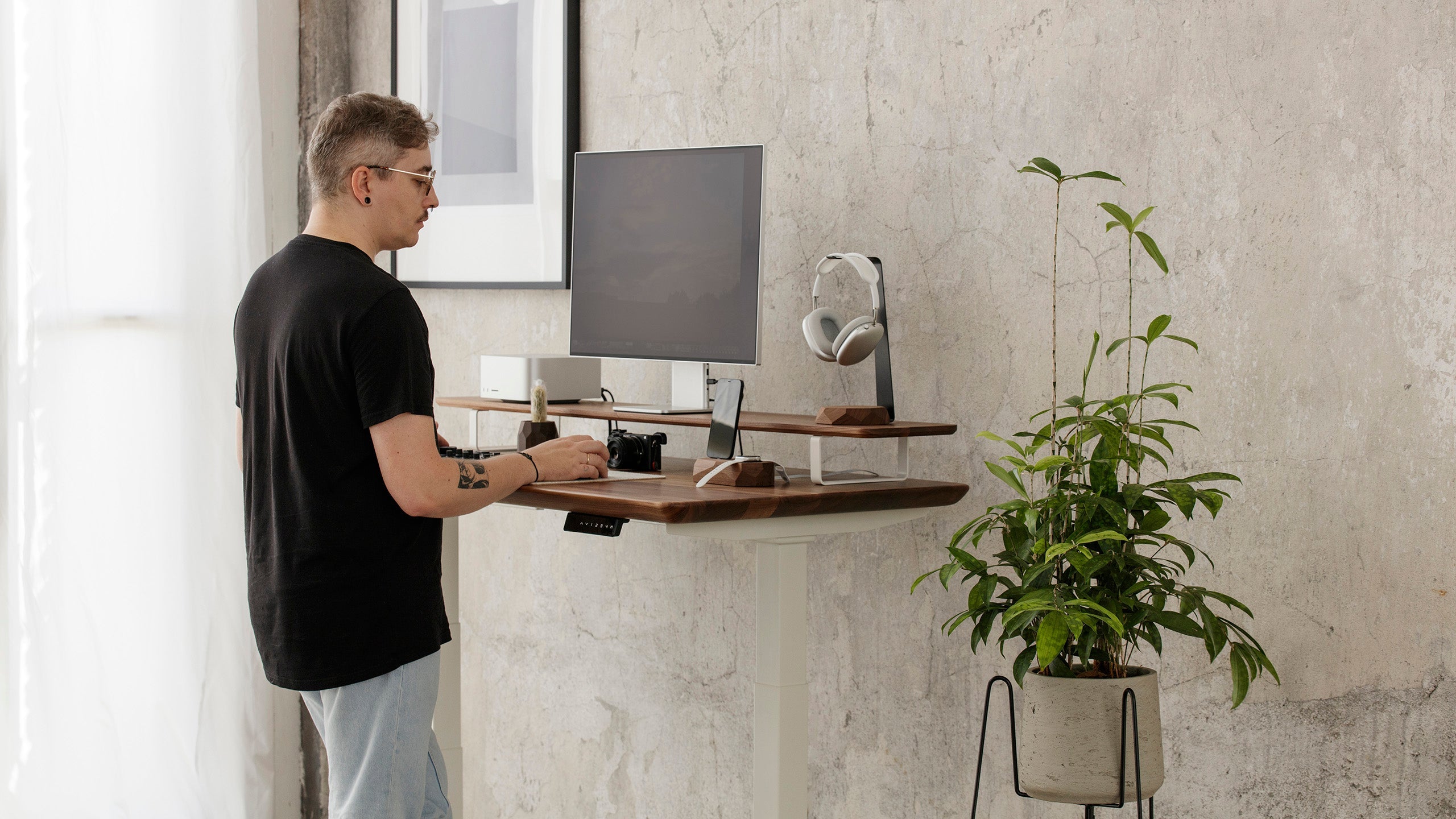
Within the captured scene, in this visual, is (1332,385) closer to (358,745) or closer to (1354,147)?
(1354,147)

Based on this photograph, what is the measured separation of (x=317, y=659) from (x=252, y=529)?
0.23 metres

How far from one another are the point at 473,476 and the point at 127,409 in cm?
167

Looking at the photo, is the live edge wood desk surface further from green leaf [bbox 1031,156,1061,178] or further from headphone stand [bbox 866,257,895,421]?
green leaf [bbox 1031,156,1061,178]

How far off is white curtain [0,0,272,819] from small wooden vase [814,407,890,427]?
1795 millimetres

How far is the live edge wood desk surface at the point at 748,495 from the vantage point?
194cm

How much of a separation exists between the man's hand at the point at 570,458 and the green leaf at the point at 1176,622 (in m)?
0.92

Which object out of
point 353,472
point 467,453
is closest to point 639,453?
point 467,453

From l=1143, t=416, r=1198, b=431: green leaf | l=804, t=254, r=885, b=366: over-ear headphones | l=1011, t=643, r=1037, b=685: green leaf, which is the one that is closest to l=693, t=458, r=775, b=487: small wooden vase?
l=804, t=254, r=885, b=366: over-ear headphones

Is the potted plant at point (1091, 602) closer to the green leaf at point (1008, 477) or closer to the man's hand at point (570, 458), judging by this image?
the green leaf at point (1008, 477)

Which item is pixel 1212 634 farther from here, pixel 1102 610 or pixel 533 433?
pixel 533 433

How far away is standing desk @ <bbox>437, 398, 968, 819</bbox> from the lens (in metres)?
2.06

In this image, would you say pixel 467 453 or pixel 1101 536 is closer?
pixel 1101 536

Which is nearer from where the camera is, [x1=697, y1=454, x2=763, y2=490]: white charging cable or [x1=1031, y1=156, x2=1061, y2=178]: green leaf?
[x1=1031, y1=156, x2=1061, y2=178]: green leaf

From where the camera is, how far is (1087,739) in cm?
183
